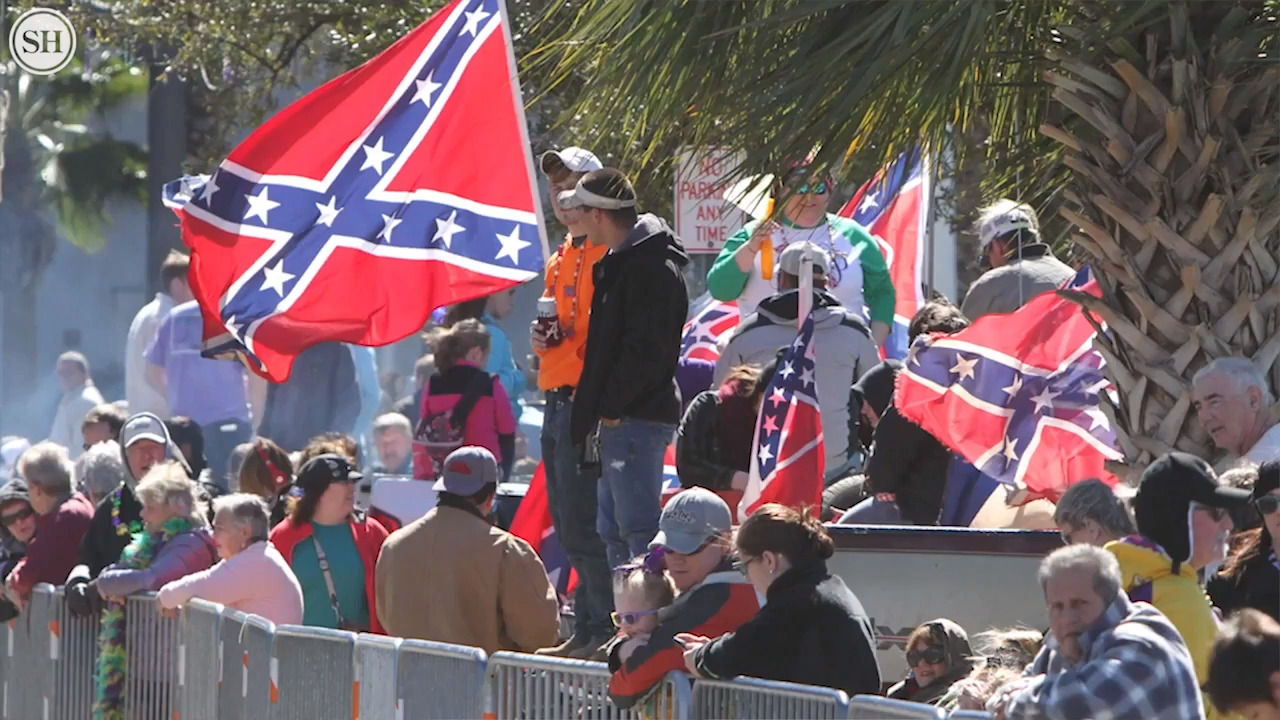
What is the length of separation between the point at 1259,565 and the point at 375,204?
507 centimetres

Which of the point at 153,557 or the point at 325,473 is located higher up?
Result: the point at 325,473

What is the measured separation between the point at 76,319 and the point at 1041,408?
1215 inches

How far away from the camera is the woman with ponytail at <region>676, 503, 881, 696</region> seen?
6.31 metres

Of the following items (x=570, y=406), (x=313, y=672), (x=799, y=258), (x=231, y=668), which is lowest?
(x=231, y=668)

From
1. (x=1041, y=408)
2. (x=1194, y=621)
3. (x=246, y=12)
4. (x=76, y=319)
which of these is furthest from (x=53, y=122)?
(x=1194, y=621)

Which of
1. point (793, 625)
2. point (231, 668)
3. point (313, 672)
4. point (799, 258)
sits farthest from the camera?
point (799, 258)

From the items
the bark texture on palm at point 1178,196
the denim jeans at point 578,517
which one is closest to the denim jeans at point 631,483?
the denim jeans at point 578,517

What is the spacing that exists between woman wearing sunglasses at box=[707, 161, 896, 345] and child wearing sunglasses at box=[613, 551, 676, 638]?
324 cm

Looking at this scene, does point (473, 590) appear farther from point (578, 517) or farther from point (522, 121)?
point (522, 121)

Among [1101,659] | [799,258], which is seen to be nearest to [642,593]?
[1101,659]

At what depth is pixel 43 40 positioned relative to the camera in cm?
1808

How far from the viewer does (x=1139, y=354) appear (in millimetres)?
7617

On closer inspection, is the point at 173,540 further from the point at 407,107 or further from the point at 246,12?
the point at 246,12

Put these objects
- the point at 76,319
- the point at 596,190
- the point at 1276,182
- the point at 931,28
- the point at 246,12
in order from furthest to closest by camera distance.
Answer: the point at 76,319 < the point at 246,12 < the point at 596,190 < the point at 1276,182 < the point at 931,28
